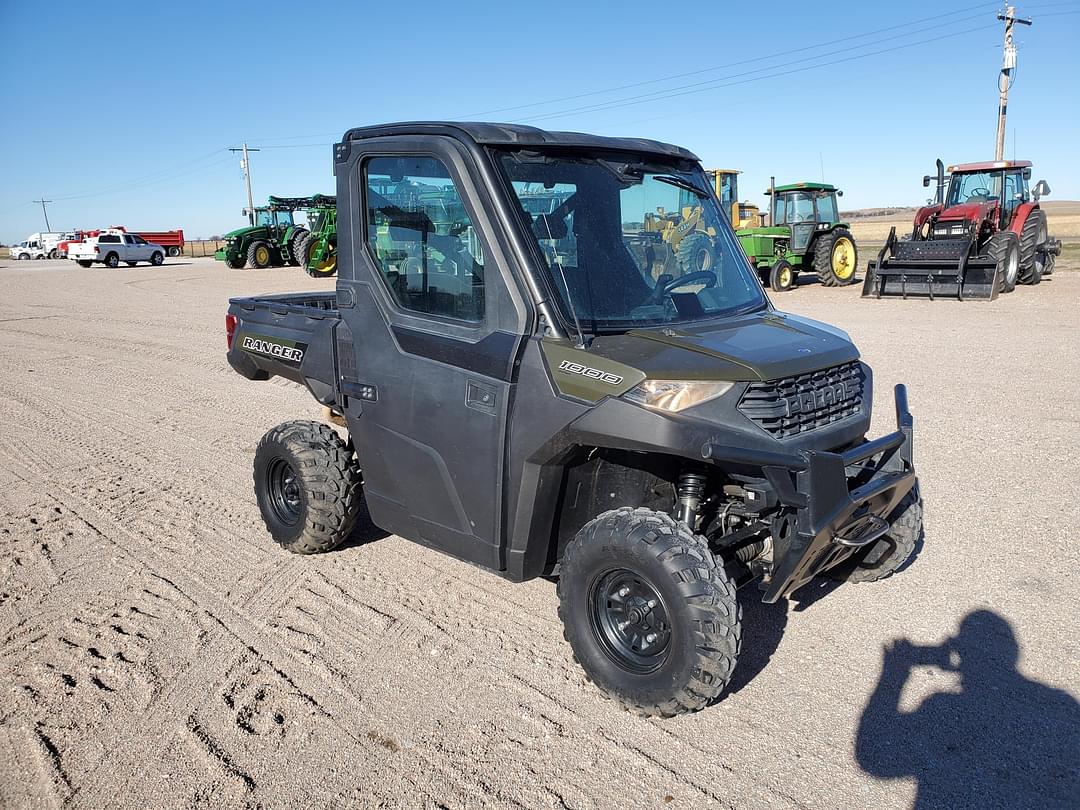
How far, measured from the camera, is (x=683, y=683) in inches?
126

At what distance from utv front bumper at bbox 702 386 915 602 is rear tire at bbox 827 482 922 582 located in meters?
0.50

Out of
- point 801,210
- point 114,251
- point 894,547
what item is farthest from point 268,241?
point 894,547

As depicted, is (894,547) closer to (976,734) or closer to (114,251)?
(976,734)

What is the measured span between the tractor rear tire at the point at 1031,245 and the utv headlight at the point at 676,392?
18724 mm

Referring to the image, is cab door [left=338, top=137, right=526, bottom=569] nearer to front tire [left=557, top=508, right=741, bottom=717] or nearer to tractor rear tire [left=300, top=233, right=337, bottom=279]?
front tire [left=557, top=508, right=741, bottom=717]

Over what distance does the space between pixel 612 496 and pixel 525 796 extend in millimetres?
1415

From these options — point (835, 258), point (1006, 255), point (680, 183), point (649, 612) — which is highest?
point (680, 183)

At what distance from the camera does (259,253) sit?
114 feet

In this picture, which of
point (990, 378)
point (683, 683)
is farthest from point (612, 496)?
point (990, 378)

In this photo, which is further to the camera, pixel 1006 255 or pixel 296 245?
pixel 296 245

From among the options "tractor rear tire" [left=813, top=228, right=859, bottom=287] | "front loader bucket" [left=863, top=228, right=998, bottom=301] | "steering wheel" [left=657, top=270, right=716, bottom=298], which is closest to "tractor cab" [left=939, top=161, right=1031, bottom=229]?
"front loader bucket" [left=863, top=228, right=998, bottom=301]

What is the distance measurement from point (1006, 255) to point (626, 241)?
17.3 m

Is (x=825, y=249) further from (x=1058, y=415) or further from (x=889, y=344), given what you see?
(x=1058, y=415)

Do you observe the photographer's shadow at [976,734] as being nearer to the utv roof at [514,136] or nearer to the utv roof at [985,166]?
the utv roof at [514,136]
